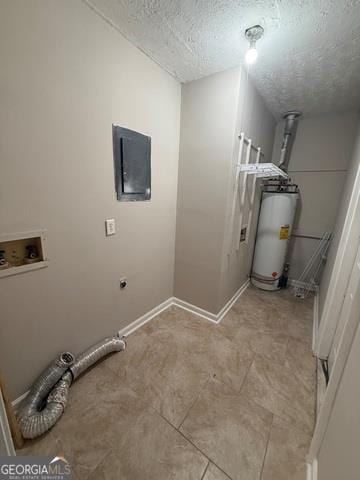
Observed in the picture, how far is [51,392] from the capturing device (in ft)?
4.00

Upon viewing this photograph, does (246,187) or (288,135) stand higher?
(288,135)

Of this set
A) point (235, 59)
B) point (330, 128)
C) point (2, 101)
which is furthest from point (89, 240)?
point (330, 128)

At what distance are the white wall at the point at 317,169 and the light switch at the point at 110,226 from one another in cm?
273

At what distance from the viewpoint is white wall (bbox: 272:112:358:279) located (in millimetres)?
2514

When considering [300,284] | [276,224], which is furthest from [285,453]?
[300,284]

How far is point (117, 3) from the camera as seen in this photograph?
112 cm

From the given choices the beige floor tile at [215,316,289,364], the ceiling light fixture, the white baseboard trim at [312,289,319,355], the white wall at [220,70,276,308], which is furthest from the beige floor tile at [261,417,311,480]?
the ceiling light fixture

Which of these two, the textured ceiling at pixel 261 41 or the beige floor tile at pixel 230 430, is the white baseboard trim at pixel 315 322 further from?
the textured ceiling at pixel 261 41

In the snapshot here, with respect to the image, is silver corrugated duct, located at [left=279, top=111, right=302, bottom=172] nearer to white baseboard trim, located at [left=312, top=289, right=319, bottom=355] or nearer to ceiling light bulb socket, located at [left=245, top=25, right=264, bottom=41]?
ceiling light bulb socket, located at [left=245, top=25, right=264, bottom=41]

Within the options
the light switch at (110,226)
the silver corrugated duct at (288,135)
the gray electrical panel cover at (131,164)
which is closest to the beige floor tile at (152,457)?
the light switch at (110,226)

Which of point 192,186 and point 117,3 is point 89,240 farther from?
point 117,3

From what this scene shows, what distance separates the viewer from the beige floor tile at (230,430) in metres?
1.01

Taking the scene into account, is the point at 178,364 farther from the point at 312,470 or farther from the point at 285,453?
the point at 312,470

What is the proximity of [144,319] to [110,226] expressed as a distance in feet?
3.69
